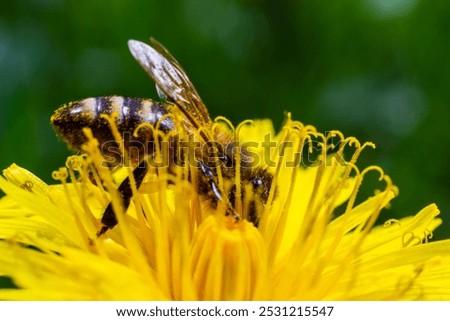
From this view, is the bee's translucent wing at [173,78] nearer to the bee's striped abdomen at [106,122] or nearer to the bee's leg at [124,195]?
the bee's striped abdomen at [106,122]

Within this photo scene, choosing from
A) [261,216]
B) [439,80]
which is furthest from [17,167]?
[439,80]

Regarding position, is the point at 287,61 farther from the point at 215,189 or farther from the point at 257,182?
the point at 215,189

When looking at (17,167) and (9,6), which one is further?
(9,6)

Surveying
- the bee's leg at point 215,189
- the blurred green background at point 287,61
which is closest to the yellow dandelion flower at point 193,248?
the bee's leg at point 215,189

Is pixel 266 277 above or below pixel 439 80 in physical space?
below

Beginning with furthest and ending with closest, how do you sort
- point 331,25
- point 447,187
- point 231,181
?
point 331,25, point 447,187, point 231,181

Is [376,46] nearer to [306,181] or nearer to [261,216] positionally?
[306,181]
